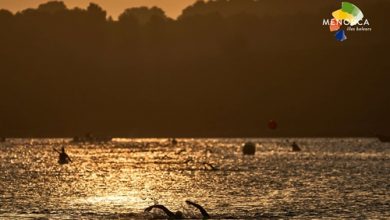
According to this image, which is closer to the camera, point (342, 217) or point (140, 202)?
point (342, 217)

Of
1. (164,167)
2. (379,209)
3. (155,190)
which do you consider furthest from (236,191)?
(164,167)

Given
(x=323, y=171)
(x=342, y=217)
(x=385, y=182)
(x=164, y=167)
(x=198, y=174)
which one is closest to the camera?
(x=342, y=217)

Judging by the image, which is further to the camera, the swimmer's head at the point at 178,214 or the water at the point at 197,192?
the water at the point at 197,192

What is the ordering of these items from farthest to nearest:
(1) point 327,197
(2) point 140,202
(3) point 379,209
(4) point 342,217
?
1. (1) point 327,197
2. (2) point 140,202
3. (3) point 379,209
4. (4) point 342,217

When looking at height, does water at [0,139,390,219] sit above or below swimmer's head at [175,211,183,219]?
above

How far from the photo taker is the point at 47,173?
14638cm

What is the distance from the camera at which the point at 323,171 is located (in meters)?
154

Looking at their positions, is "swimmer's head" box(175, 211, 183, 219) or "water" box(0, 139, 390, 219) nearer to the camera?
"swimmer's head" box(175, 211, 183, 219)

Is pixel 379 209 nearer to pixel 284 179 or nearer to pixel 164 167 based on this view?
pixel 284 179

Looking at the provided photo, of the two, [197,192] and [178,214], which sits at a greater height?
[197,192]

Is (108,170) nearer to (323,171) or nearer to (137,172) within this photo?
(137,172)

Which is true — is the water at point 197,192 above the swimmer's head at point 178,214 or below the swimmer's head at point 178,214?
above

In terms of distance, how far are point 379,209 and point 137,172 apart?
71.0m

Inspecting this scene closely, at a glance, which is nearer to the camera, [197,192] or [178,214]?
[178,214]
